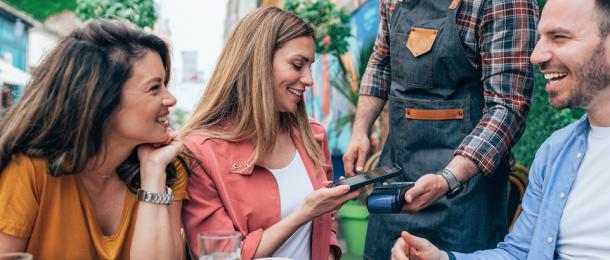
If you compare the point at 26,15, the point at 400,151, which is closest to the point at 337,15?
the point at 400,151

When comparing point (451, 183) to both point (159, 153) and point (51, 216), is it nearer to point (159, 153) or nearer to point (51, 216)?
point (159, 153)

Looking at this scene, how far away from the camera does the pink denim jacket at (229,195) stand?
1862 millimetres

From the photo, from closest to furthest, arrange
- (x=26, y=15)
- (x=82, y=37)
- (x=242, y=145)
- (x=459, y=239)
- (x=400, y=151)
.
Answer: (x=82, y=37), (x=242, y=145), (x=459, y=239), (x=400, y=151), (x=26, y=15)

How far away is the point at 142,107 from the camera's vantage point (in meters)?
1.67

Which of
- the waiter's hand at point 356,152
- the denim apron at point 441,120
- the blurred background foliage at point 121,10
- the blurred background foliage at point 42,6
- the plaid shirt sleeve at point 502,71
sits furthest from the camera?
the blurred background foliage at point 42,6

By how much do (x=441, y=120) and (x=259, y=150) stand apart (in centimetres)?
75

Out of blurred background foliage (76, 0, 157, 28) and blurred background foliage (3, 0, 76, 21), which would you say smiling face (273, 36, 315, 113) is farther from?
blurred background foliage (3, 0, 76, 21)

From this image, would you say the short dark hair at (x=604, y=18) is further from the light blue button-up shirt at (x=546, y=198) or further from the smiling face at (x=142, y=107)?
the smiling face at (x=142, y=107)

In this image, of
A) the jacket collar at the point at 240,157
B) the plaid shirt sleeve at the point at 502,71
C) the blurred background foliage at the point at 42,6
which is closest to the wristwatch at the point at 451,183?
the plaid shirt sleeve at the point at 502,71

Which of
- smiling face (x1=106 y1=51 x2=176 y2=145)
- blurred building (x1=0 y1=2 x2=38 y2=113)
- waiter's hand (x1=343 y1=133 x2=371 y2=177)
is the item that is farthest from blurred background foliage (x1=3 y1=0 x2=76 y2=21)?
smiling face (x1=106 y1=51 x2=176 y2=145)

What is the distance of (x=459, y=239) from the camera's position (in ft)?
7.55

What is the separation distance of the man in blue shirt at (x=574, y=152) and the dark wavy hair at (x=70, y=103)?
89 centimetres

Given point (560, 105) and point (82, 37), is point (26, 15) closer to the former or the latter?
point (82, 37)

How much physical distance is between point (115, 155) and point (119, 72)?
25 centimetres
